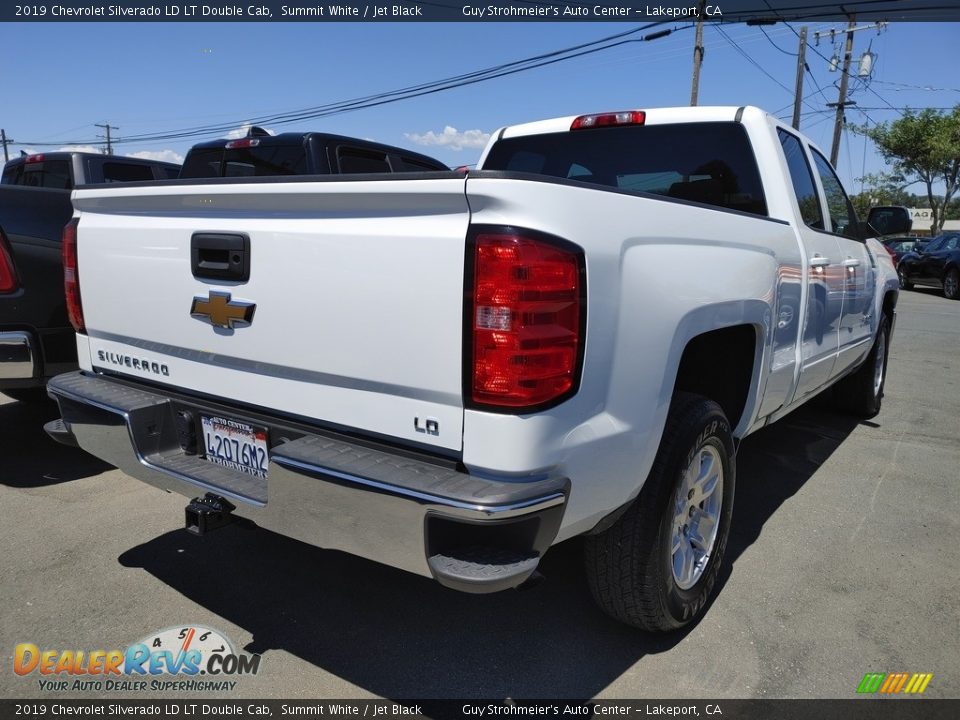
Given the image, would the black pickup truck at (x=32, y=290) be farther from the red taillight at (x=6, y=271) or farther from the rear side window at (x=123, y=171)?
the rear side window at (x=123, y=171)

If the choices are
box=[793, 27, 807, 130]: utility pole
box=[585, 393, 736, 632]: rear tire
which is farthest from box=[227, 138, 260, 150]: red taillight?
box=[793, 27, 807, 130]: utility pole

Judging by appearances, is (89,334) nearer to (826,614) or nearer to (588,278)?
(588,278)

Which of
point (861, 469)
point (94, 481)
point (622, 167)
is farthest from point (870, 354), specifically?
point (94, 481)

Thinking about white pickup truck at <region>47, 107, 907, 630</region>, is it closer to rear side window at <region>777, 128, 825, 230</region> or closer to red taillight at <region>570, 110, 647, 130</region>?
rear side window at <region>777, 128, 825, 230</region>

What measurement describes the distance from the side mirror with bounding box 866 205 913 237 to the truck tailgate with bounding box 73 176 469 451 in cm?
440

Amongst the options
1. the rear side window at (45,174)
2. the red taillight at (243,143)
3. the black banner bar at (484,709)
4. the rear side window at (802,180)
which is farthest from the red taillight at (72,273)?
the rear side window at (45,174)

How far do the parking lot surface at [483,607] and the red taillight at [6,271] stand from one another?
1.13 m

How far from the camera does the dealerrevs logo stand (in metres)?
2.33

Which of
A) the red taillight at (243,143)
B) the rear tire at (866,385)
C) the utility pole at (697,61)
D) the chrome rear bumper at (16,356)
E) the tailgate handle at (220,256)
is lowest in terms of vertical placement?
the rear tire at (866,385)

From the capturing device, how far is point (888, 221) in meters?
5.07

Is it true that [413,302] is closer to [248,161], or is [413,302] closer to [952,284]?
[248,161]

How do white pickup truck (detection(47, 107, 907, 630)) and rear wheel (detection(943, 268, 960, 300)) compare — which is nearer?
white pickup truck (detection(47, 107, 907, 630))

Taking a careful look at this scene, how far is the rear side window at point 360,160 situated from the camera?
16.5ft

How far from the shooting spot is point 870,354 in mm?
5586
